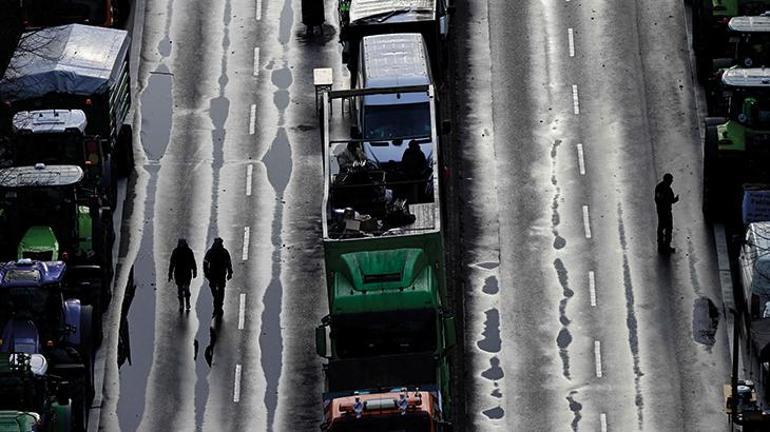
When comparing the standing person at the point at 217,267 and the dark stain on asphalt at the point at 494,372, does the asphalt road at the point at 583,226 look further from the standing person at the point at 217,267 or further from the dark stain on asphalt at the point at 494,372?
the standing person at the point at 217,267

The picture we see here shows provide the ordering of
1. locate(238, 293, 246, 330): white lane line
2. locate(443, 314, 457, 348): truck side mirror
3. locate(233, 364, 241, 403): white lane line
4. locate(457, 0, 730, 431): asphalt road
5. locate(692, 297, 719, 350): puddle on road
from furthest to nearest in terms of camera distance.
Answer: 1. locate(238, 293, 246, 330): white lane line
2. locate(692, 297, 719, 350): puddle on road
3. locate(233, 364, 241, 403): white lane line
4. locate(457, 0, 730, 431): asphalt road
5. locate(443, 314, 457, 348): truck side mirror

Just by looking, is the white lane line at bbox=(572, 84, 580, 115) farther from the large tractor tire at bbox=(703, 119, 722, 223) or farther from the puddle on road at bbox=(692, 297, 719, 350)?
the puddle on road at bbox=(692, 297, 719, 350)

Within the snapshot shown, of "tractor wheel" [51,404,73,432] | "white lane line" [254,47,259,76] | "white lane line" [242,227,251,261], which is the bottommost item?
"tractor wheel" [51,404,73,432]

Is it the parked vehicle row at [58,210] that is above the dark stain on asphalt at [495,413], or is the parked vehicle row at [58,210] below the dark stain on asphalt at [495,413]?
above

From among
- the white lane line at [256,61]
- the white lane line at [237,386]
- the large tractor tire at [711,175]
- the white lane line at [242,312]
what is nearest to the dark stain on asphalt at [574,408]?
the white lane line at [237,386]

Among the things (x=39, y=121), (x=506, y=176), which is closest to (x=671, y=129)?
(x=506, y=176)

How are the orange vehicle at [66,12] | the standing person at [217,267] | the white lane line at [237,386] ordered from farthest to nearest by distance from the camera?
the orange vehicle at [66,12], the standing person at [217,267], the white lane line at [237,386]

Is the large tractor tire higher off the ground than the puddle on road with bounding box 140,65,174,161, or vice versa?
the puddle on road with bounding box 140,65,174,161

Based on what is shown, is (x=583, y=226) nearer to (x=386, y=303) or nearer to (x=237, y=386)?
(x=386, y=303)

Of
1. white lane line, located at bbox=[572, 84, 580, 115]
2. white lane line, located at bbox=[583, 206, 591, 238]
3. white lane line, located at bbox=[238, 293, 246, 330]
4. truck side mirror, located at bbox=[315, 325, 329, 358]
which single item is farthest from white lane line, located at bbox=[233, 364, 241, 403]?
white lane line, located at bbox=[572, 84, 580, 115]
